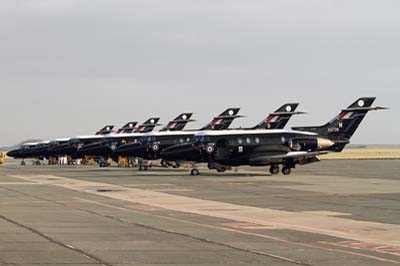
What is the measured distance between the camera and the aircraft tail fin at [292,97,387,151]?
60531 mm

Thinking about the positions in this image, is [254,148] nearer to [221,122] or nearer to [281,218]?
[221,122]

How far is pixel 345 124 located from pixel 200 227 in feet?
137

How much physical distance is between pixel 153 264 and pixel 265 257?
2268 mm

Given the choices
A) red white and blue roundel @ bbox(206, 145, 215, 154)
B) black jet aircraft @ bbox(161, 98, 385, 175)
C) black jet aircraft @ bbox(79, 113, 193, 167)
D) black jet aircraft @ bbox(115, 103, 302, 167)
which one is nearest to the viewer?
black jet aircraft @ bbox(161, 98, 385, 175)

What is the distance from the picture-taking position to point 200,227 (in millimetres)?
21000

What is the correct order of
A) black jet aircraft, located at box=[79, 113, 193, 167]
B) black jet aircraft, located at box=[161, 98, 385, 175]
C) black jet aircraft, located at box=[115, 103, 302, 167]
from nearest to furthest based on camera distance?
black jet aircraft, located at box=[161, 98, 385, 175] → black jet aircraft, located at box=[115, 103, 302, 167] → black jet aircraft, located at box=[79, 113, 193, 167]

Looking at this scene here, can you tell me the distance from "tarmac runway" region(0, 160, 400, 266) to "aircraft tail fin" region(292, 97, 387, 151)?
22.6 meters

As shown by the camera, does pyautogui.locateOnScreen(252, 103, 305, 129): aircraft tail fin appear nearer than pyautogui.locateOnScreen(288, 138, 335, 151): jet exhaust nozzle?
No

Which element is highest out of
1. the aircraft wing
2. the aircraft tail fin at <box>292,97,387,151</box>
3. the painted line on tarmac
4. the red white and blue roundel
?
the aircraft tail fin at <box>292,97,387,151</box>

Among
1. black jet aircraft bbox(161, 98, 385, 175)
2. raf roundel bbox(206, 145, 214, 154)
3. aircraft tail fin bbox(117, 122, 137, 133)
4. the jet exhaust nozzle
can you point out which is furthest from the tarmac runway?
aircraft tail fin bbox(117, 122, 137, 133)

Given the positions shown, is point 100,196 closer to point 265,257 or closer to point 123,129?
point 265,257

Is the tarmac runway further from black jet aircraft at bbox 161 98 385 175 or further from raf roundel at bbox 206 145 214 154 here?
raf roundel at bbox 206 145 214 154

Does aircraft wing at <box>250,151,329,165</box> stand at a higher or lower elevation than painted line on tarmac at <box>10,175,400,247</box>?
higher

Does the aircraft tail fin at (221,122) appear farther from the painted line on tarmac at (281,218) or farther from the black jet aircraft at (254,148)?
the painted line on tarmac at (281,218)
